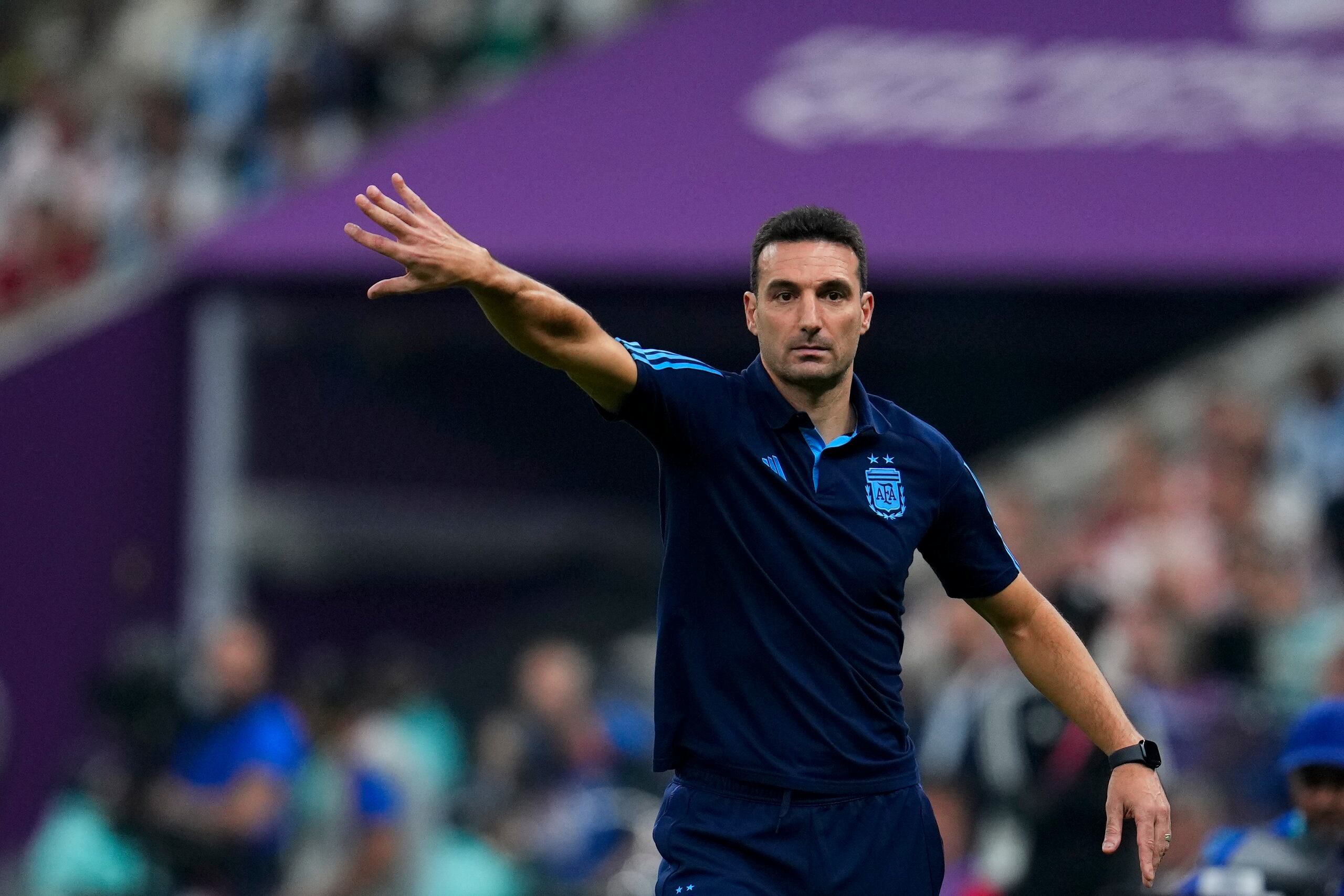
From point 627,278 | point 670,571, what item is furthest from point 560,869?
point 670,571

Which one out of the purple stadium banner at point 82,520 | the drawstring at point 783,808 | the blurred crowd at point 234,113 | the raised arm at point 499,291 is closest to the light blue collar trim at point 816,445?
the raised arm at point 499,291

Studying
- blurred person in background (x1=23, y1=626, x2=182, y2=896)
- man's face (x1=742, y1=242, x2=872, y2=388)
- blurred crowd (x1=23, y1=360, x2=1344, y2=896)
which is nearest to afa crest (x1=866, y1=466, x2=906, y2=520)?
man's face (x1=742, y1=242, x2=872, y2=388)

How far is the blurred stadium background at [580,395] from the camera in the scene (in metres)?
9.91

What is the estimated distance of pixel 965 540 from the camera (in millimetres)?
4957

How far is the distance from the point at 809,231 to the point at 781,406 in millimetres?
377

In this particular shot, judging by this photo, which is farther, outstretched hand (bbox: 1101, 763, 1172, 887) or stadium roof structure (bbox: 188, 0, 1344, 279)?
stadium roof structure (bbox: 188, 0, 1344, 279)

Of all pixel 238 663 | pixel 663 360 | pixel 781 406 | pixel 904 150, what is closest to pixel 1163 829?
pixel 781 406

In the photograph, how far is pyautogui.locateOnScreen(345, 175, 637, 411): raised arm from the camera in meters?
4.25

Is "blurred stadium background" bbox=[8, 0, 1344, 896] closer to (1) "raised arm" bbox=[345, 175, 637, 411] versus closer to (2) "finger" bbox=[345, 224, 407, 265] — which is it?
(1) "raised arm" bbox=[345, 175, 637, 411]

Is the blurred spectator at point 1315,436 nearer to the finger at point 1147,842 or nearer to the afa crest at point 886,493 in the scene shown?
the finger at point 1147,842

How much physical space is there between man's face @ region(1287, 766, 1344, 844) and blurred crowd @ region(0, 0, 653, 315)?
27.6ft

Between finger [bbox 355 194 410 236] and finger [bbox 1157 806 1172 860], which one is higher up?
finger [bbox 355 194 410 236]

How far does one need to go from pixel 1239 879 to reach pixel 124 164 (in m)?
11.9

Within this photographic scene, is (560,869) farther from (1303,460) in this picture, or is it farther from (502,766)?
(1303,460)
